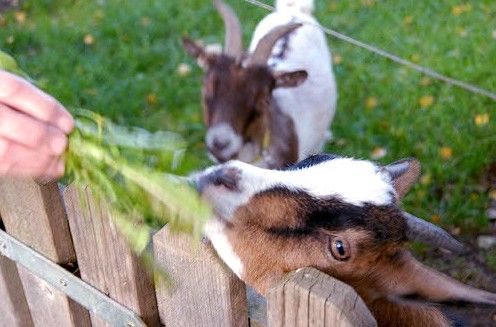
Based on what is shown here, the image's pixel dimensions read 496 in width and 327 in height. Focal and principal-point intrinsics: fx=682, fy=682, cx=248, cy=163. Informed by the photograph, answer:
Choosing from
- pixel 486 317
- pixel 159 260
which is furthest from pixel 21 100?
pixel 486 317

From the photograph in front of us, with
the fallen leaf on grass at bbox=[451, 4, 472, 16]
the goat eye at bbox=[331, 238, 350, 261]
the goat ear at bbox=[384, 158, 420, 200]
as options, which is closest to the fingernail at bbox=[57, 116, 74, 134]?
the goat eye at bbox=[331, 238, 350, 261]

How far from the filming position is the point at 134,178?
164 cm

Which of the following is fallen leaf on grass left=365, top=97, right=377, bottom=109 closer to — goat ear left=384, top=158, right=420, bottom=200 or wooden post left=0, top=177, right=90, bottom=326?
goat ear left=384, top=158, right=420, bottom=200

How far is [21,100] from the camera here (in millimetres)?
1552

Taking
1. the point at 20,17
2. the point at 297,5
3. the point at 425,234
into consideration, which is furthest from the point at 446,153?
the point at 20,17

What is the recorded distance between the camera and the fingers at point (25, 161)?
61.0 inches

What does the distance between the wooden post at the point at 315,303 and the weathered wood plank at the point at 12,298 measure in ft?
4.00

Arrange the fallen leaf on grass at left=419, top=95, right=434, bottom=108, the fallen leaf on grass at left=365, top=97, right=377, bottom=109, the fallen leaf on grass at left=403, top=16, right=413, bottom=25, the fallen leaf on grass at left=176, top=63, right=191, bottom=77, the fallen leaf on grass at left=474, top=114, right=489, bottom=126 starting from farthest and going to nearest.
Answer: the fallen leaf on grass at left=403, top=16, right=413, bottom=25 → the fallen leaf on grass at left=176, top=63, right=191, bottom=77 → the fallen leaf on grass at left=365, top=97, right=377, bottom=109 → the fallen leaf on grass at left=419, top=95, right=434, bottom=108 → the fallen leaf on grass at left=474, top=114, right=489, bottom=126

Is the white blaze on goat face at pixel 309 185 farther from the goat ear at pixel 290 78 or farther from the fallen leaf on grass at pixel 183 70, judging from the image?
the fallen leaf on grass at pixel 183 70

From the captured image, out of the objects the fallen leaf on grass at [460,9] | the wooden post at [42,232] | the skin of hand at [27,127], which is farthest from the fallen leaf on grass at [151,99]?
the skin of hand at [27,127]

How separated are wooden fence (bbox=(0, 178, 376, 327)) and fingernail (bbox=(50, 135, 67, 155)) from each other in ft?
0.72

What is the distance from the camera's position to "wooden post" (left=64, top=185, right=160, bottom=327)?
1.82 metres

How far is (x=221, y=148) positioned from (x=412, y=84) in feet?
7.27

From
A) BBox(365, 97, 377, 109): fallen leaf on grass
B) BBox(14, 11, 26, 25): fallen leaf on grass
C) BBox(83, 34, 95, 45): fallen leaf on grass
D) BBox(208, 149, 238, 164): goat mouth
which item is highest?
BBox(208, 149, 238, 164): goat mouth
